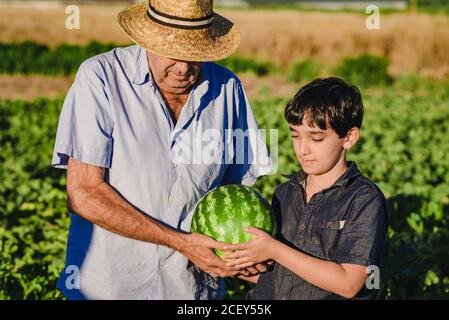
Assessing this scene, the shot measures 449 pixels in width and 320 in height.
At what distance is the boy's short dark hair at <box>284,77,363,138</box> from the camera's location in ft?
11.8

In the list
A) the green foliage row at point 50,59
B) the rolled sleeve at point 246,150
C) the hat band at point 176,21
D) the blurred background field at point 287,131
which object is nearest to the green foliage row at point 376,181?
the blurred background field at point 287,131

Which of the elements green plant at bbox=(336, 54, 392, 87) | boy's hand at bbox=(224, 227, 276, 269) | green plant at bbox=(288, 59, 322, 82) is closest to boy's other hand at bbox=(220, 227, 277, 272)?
boy's hand at bbox=(224, 227, 276, 269)

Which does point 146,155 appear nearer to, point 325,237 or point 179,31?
point 179,31

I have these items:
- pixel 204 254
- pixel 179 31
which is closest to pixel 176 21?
pixel 179 31

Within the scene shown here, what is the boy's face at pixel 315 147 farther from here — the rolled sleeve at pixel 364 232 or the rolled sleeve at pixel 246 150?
the rolled sleeve at pixel 246 150

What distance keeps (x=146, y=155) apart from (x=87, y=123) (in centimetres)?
33

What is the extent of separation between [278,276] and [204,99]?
99 cm

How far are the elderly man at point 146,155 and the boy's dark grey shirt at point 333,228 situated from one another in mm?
220

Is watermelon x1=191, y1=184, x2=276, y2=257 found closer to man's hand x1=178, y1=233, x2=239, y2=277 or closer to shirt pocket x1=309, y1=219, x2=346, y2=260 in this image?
man's hand x1=178, y1=233, x2=239, y2=277

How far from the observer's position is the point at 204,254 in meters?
3.65

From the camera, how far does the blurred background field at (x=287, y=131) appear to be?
6156mm

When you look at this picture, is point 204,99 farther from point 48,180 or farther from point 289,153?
point 289,153

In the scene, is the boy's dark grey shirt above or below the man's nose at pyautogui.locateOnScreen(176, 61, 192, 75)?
below
